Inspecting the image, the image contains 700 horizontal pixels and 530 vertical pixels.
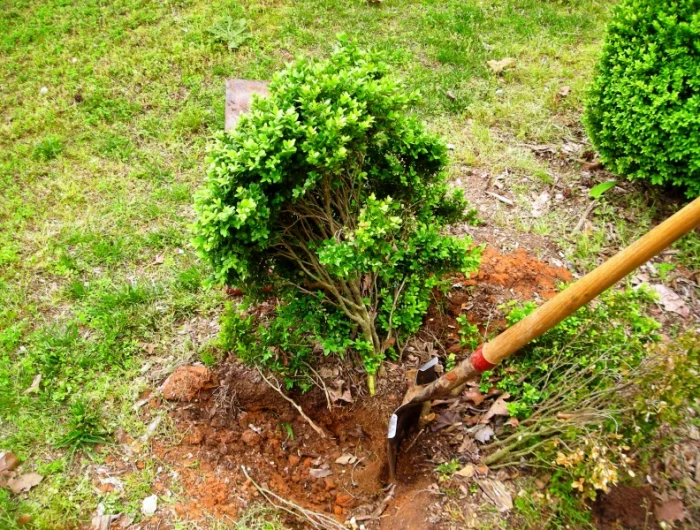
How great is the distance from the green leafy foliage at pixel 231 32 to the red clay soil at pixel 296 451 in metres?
4.60

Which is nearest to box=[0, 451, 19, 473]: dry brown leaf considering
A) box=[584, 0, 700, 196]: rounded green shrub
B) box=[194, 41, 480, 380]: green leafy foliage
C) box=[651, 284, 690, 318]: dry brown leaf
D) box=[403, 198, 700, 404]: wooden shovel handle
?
box=[194, 41, 480, 380]: green leafy foliage

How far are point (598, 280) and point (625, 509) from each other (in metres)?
1.38

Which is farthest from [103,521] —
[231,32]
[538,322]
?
[231,32]

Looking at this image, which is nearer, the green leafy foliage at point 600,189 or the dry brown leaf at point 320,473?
→ the dry brown leaf at point 320,473

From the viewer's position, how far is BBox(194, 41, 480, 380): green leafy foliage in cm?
247

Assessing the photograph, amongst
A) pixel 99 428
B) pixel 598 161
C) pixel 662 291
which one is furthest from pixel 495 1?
pixel 99 428

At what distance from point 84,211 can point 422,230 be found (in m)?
3.58

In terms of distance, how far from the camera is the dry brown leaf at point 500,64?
5.93 meters

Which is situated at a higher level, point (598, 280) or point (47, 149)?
point (598, 280)

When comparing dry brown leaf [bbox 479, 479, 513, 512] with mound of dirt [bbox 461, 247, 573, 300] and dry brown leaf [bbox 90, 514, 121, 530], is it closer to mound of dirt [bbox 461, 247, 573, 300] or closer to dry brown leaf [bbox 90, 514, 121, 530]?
mound of dirt [bbox 461, 247, 573, 300]

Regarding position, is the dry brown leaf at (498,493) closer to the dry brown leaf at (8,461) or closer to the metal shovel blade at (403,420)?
the metal shovel blade at (403,420)

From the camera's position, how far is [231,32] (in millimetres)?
6457

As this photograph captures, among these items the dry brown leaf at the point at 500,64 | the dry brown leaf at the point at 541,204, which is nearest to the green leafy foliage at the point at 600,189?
the dry brown leaf at the point at 541,204

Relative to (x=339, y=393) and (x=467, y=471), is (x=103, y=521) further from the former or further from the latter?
(x=467, y=471)
